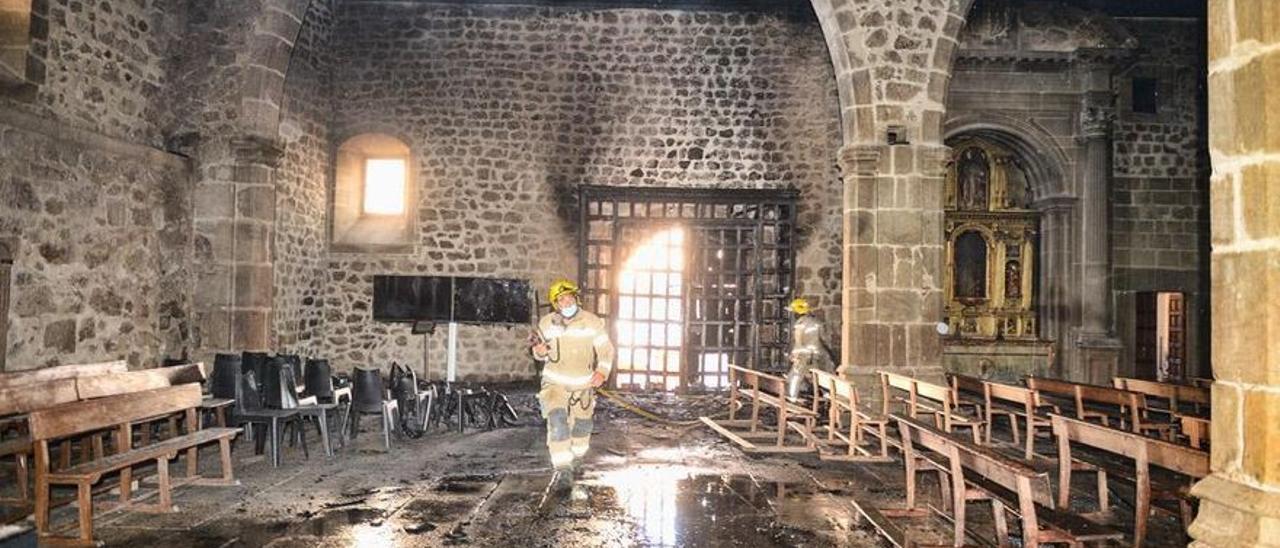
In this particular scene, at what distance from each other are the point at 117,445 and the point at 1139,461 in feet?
18.9

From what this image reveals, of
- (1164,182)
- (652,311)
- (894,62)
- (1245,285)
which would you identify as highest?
(894,62)

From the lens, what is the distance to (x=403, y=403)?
8055mm

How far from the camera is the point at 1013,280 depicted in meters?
13.4

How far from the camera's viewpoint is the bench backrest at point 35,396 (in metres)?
5.08

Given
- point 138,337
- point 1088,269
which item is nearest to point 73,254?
point 138,337

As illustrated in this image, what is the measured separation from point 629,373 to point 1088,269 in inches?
279

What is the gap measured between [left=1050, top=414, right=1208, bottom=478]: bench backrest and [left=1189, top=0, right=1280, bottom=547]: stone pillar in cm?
97

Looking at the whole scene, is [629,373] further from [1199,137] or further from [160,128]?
[1199,137]

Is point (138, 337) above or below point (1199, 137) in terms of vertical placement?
below

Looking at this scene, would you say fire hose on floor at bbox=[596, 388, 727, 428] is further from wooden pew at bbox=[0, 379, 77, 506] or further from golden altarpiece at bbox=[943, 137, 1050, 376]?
golden altarpiece at bbox=[943, 137, 1050, 376]

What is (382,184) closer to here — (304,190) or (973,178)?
(304,190)

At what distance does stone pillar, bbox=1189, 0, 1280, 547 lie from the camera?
2.80m

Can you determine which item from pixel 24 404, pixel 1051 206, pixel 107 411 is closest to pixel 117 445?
pixel 107 411

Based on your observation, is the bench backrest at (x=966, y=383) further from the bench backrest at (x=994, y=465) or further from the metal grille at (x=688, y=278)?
the metal grille at (x=688, y=278)
